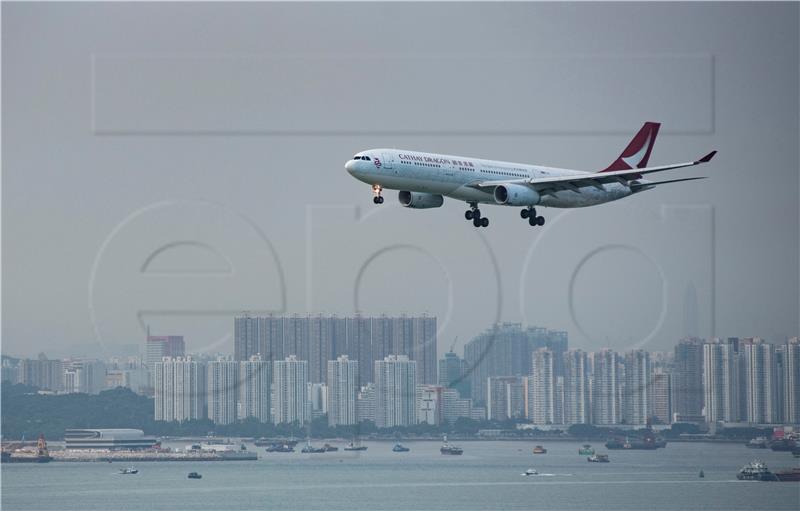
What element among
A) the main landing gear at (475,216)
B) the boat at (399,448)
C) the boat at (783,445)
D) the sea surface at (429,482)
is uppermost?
the main landing gear at (475,216)

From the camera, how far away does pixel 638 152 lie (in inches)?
2608

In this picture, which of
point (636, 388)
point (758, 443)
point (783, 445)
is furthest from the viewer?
point (636, 388)

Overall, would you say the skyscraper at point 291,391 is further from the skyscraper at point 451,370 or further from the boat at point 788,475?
the boat at point 788,475

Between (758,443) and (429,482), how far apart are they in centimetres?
2668

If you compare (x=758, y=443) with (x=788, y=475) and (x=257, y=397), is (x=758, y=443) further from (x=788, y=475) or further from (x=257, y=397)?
(x=257, y=397)

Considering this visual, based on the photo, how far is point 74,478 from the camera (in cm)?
11244

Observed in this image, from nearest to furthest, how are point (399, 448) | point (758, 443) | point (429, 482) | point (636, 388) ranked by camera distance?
1. point (758, 443)
2. point (636, 388)
3. point (399, 448)
4. point (429, 482)

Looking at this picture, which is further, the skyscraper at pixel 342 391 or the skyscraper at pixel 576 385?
the skyscraper at pixel 576 385

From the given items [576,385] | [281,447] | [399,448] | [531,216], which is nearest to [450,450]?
[399,448]

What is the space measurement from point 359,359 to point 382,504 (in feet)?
54.9

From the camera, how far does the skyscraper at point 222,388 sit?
8131cm

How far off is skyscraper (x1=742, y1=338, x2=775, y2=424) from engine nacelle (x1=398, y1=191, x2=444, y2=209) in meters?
34.2

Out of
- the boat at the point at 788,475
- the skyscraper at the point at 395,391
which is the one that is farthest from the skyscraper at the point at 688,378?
the skyscraper at the point at 395,391

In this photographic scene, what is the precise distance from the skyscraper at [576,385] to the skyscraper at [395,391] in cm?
1191
